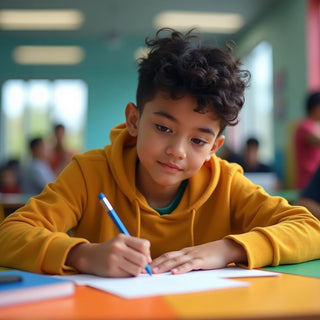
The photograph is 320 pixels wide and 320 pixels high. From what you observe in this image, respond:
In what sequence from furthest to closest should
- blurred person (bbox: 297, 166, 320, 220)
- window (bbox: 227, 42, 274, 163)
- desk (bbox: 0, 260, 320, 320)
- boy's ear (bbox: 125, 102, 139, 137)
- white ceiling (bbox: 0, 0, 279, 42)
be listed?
window (bbox: 227, 42, 274, 163)
white ceiling (bbox: 0, 0, 279, 42)
blurred person (bbox: 297, 166, 320, 220)
boy's ear (bbox: 125, 102, 139, 137)
desk (bbox: 0, 260, 320, 320)

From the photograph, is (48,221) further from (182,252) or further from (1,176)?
(1,176)

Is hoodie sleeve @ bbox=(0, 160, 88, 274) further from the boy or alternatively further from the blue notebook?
the blue notebook

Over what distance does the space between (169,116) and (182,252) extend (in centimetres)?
30

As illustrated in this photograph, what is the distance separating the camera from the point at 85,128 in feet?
→ 30.1

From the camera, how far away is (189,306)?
56 centimetres

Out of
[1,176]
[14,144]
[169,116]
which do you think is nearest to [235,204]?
[169,116]

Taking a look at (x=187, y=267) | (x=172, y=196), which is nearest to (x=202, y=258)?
(x=187, y=267)

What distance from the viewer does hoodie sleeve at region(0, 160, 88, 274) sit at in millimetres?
806

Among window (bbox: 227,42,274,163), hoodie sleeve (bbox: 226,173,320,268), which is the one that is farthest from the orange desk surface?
window (bbox: 227,42,274,163)

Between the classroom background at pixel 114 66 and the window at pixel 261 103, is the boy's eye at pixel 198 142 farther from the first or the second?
the window at pixel 261 103

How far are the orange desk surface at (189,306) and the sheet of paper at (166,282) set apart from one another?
21 millimetres

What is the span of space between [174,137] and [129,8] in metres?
6.48

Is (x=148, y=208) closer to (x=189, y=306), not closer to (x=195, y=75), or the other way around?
(x=195, y=75)

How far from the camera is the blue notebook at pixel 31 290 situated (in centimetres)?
56
